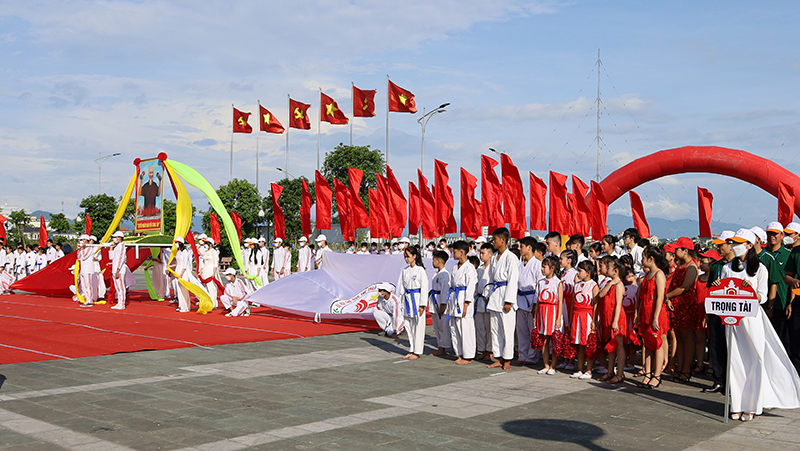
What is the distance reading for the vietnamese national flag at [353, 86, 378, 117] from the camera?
3484cm

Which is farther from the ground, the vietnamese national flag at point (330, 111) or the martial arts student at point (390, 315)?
the vietnamese national flag at point (330, 111)

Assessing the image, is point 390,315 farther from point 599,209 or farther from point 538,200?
point 599,209

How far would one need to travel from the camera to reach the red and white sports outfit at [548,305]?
28.0 feet

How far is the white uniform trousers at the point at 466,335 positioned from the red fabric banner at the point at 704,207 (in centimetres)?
1227

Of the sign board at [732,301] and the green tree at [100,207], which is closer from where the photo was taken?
the sign board at [732,301]

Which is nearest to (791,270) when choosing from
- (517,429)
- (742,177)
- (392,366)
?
(517,429)

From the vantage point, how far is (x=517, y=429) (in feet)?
18.9

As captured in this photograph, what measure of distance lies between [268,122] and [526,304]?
33205mm

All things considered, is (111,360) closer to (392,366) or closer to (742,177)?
(392,366)

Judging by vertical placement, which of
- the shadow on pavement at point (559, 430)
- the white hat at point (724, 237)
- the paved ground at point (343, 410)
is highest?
the white hat at point (724, 237)

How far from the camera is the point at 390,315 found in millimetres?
12352

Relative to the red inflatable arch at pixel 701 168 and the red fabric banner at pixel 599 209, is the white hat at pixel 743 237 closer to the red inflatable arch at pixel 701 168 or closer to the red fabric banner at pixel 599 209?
the red fabric banner at pixel 599 209

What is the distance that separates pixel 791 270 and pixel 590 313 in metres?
2.22

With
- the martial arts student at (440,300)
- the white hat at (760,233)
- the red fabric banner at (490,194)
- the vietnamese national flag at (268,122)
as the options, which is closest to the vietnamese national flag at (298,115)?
the vietnamese national flag at (268,122)
